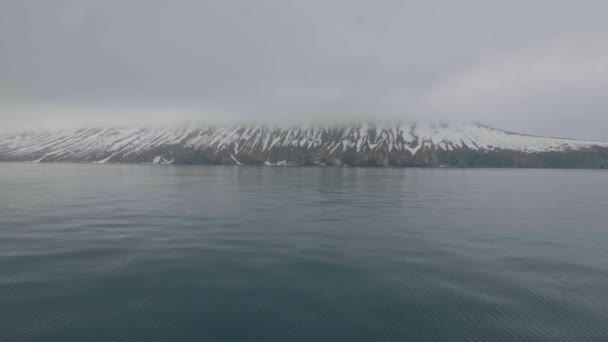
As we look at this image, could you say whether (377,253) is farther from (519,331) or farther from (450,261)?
(519,331)

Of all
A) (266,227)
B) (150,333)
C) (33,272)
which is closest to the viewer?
(150,333)

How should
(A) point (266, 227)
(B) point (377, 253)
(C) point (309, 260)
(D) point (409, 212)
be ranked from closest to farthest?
1. (C) point (309, 260)
2. (B) point (377, 253)
3. (A) point (266, 227)
4. (D) point (409, 212)

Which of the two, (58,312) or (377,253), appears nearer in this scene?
(58,312)

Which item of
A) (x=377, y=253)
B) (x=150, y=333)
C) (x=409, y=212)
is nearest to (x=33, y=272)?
(x=150, y=333)

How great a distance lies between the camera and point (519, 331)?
8.92m

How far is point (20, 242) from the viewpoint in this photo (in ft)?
54.7

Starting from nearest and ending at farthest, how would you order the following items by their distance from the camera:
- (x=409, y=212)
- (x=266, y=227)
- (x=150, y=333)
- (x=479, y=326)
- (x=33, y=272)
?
(x=150, y=333), (x=479, y=326), (x=33, y=272), (x=266, y=227), (x=409, y=212)

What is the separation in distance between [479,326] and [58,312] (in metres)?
13.3

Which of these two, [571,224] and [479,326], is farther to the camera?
[571,224]

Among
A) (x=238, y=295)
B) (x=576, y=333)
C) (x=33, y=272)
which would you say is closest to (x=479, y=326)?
(x=576, y=333)

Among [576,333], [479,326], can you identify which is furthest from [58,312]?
[576,333]

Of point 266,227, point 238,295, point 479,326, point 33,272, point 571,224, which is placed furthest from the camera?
point 571,224

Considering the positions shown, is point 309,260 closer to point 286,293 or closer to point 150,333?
point 286,293

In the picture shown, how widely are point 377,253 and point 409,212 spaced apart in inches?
566
